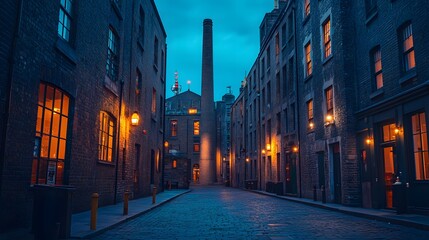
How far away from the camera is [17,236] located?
22.3ft

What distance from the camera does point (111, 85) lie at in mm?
14297

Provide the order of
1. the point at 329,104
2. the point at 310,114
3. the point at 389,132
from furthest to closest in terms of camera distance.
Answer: the point at 310,114 < the point at 329,104 < the point at 389,132

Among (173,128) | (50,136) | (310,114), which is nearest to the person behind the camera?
(50,136)

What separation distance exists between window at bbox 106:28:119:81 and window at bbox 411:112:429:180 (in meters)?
10.6

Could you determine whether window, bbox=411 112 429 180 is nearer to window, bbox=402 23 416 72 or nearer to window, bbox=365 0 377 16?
window, bbox=402 23 416 72

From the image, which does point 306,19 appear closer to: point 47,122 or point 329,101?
point 329,101

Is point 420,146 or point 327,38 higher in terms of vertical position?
point 327,38

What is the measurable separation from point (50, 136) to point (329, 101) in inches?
478

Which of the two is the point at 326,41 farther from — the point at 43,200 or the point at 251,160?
the point at 251,160

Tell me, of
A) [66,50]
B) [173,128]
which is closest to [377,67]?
[66,50]

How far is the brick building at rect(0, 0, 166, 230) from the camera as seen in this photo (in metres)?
7.44

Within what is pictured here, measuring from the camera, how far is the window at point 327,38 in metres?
17.2

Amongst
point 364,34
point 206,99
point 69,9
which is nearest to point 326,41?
point 364,34

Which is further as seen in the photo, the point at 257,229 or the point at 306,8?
the point at 306,8
